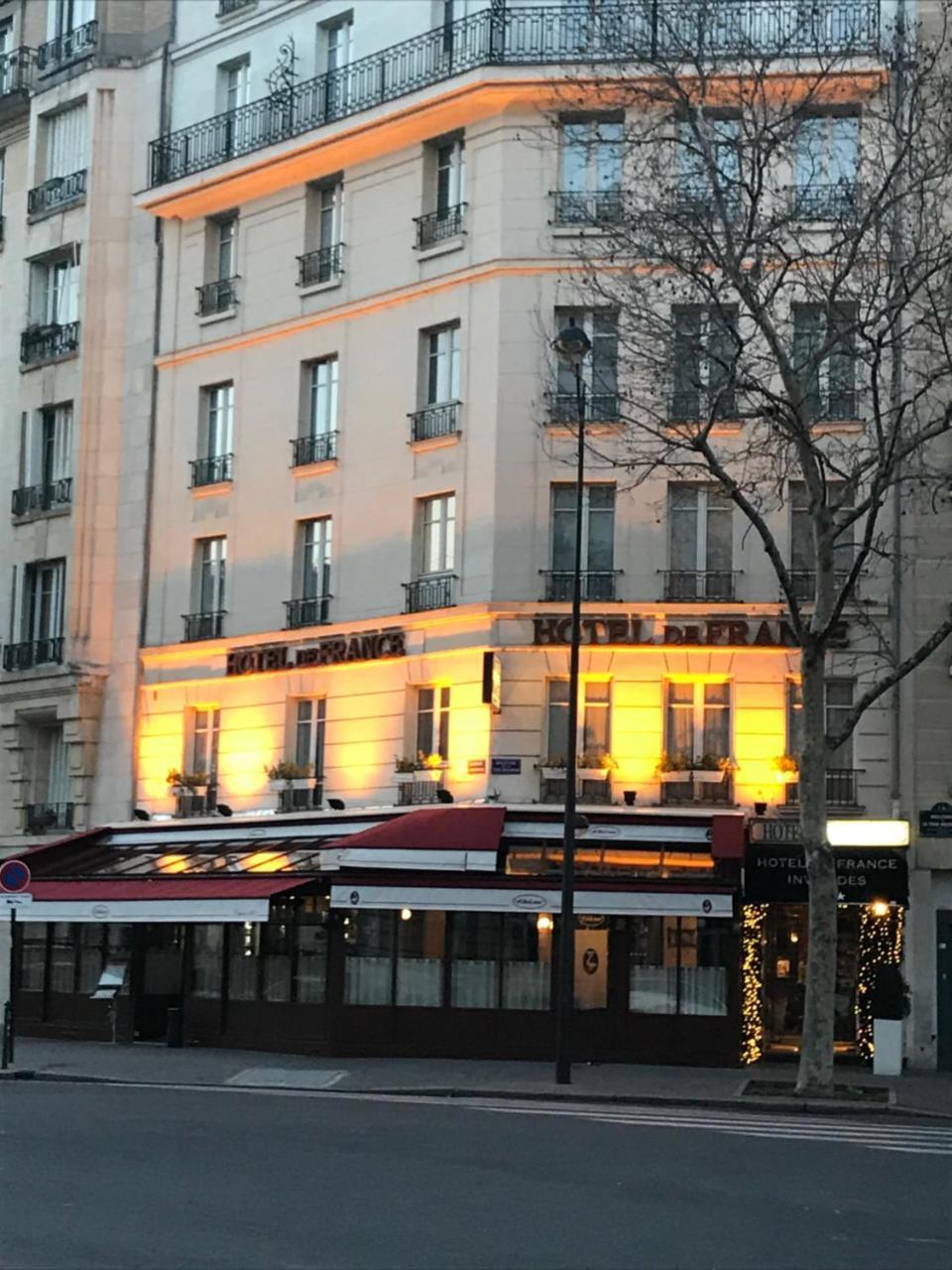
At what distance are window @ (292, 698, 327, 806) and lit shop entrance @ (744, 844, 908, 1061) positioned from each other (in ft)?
24.5

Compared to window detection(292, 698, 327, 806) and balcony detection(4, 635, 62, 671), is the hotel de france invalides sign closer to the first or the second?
window detection(292, 698, 327, 806)

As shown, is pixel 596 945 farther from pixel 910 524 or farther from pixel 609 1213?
pixel 609 1213

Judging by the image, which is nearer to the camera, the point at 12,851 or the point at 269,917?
the point at 269,917

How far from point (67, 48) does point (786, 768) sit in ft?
70.1

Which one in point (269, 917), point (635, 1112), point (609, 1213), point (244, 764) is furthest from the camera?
point (244, 764)

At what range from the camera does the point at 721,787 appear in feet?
101

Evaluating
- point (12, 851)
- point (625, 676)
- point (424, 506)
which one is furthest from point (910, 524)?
point (12, 851)

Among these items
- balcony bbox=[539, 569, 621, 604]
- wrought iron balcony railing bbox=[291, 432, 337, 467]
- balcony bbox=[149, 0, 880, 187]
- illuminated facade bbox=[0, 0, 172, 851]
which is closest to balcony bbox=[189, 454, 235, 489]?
illuminated facade bbox=[0, 0, 172, 851]

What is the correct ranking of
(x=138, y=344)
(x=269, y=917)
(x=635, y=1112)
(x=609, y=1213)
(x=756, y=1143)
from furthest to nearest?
1. (x=138, y=344)
2. (x=269, y=917)
3. (x=635, y=1112)
4. (x=756, y=1143)
5. (x=609, y=1213)

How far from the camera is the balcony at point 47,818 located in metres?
37.8

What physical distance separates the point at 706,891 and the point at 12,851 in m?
15.1

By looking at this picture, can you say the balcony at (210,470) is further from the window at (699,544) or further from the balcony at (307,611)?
the window at (699,544)

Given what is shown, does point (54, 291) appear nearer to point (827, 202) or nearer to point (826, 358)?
point (827, 202)

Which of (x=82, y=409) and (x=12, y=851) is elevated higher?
(x=82, y=409)
